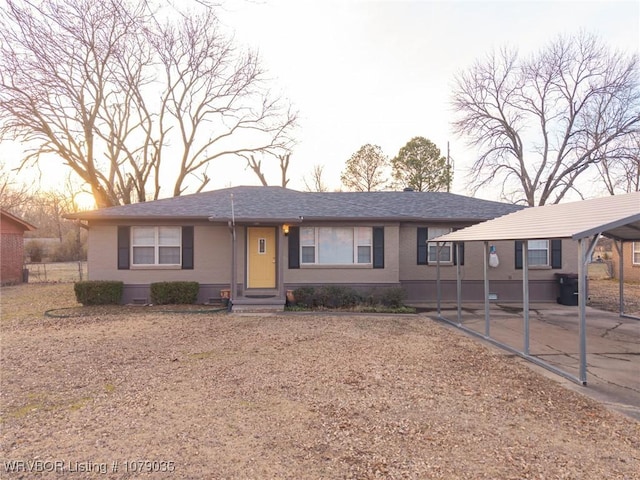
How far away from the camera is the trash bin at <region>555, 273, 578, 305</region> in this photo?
11.9m

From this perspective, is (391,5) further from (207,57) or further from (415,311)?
(207,57)

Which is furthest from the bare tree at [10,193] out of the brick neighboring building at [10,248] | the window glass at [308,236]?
the window glass at [308,236]

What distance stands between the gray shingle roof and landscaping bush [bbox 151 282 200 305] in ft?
6.83

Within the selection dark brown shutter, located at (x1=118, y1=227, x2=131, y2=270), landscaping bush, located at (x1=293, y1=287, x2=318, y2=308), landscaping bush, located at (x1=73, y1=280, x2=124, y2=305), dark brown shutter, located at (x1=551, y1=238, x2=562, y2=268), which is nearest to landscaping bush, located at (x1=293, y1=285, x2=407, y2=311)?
landscaping bush, located at (x1=293, y1=287, x2=318, y2=308)

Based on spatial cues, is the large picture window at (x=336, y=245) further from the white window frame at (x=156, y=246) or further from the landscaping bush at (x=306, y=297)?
the white window frame at (x=156, y=246)

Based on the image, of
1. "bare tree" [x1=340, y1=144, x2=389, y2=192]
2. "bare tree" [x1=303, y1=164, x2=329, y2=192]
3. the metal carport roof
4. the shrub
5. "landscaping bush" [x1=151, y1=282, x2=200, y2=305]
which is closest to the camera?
the metal carport roof

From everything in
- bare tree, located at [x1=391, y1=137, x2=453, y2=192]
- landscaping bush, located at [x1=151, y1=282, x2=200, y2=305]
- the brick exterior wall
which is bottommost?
landscaping bush, located at [x1=151, y1=282, x2=200, y2=305]

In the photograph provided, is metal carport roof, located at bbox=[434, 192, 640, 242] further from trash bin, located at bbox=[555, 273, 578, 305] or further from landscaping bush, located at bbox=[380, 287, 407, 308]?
trash bin, located at bbox=[555, 273, 578, 305]

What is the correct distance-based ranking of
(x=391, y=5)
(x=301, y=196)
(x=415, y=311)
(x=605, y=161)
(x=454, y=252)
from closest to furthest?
(x=391, y=5) < (x=415, y=311) < (x=454, y=252) < (x=301, y=196) < (x=605, y=161)

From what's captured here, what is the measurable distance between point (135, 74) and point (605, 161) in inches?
1073

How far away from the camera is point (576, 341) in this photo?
735 centimetres

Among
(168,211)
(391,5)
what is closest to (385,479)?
(391,5)

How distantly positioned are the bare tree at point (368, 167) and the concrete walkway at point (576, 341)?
20.3 m

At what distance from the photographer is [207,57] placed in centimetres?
2053
